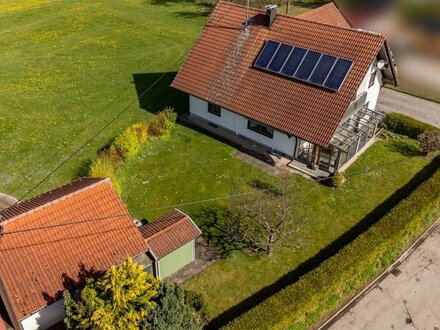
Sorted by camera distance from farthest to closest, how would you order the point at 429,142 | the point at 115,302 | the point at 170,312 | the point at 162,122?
the point at 162,122 < the point at 429,142 < the point at 170,312 < the point at 115,302

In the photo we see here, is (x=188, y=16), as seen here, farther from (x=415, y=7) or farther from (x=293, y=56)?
(x=415, y=7)

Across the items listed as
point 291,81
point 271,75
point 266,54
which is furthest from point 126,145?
point 291,81

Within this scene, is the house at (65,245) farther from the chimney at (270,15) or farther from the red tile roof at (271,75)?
the chimney at (270,15)

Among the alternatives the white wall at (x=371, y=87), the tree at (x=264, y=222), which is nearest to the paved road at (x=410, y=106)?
the white wall at (x=371, y=87)

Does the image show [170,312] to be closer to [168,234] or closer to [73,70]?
[168,234]

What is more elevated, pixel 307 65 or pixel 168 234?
pixel 307 65

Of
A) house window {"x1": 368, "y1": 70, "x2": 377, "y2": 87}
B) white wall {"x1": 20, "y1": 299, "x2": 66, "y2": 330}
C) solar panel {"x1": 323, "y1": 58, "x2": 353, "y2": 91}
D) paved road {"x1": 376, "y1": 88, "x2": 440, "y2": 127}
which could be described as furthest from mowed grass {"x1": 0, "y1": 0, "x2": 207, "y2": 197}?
paved road {"x1": 376, "y1": 88, "x2": 440, "y2": 127}

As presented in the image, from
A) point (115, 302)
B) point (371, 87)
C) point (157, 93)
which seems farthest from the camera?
point (157, 93)
